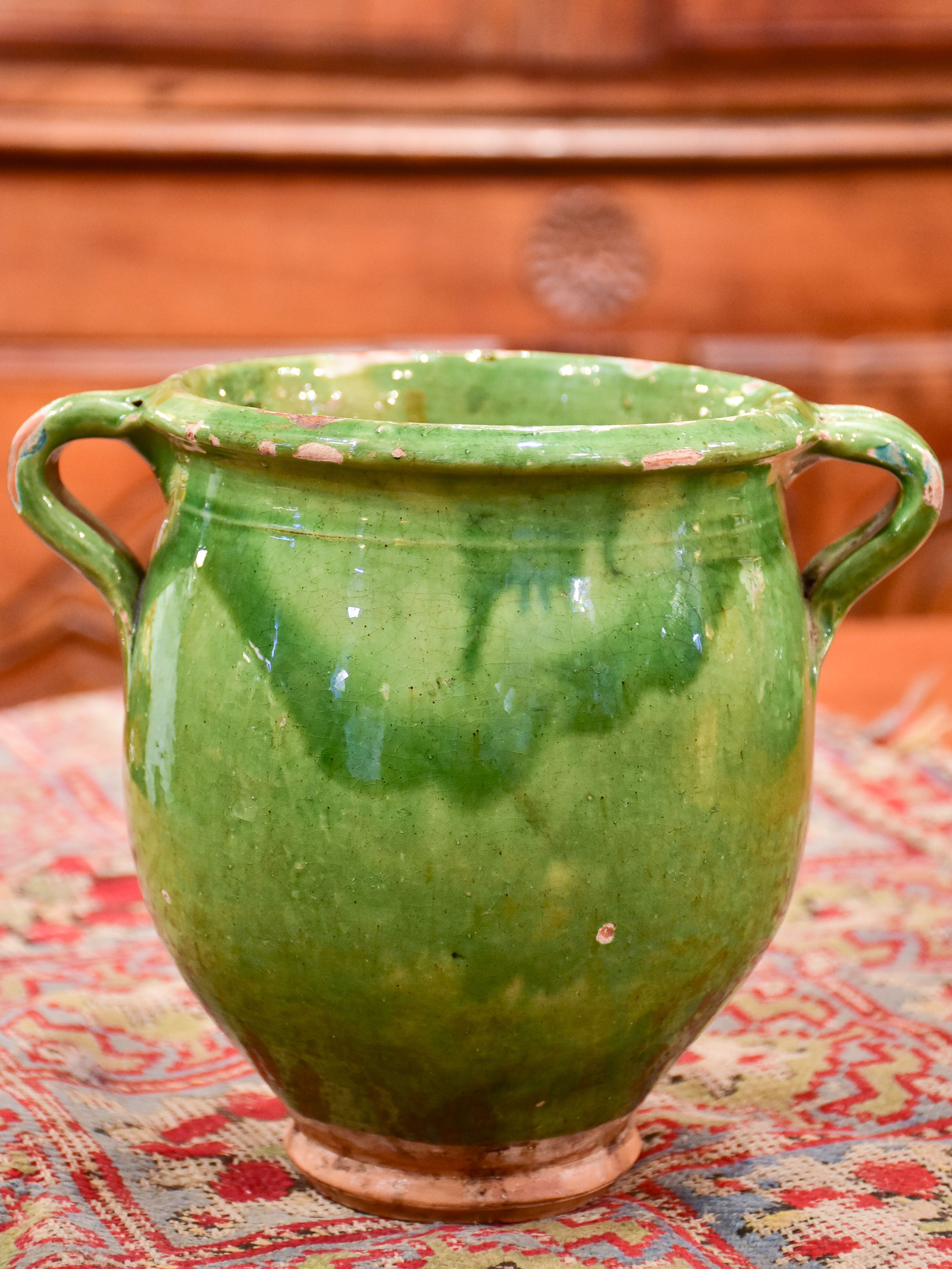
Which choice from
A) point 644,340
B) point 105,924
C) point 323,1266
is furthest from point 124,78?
point 323,1266

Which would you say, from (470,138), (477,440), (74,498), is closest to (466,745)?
(477,440)

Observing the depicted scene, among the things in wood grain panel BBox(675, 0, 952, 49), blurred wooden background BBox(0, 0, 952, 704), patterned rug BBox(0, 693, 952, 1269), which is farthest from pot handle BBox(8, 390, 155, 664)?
wood grain panel BBox(675, 0, 952, 49)

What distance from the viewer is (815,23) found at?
152cm

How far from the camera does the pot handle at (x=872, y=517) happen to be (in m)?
0.59

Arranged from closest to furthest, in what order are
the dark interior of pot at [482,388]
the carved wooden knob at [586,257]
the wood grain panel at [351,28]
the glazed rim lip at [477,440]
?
the glazed rim lip at [477,440]
the dark interior of pot at [482,388]
the wood grain panel at [351,28]
the carved wooden knob at [586,257]

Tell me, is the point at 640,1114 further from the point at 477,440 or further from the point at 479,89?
the point at 479,89

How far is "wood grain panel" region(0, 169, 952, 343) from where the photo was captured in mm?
1518

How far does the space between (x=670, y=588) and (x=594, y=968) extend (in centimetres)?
13

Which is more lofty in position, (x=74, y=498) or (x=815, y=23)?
(x=815, y=23)

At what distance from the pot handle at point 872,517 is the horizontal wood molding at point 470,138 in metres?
0.97

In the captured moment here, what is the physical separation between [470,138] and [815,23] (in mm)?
353

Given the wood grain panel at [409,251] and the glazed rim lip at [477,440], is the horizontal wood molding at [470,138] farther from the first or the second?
the glazed rim lip at [477,440]

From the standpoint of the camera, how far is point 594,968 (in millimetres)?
544

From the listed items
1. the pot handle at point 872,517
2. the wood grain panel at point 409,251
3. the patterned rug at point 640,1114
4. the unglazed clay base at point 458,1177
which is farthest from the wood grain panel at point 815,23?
the unglazed clay base at point 458,1177
